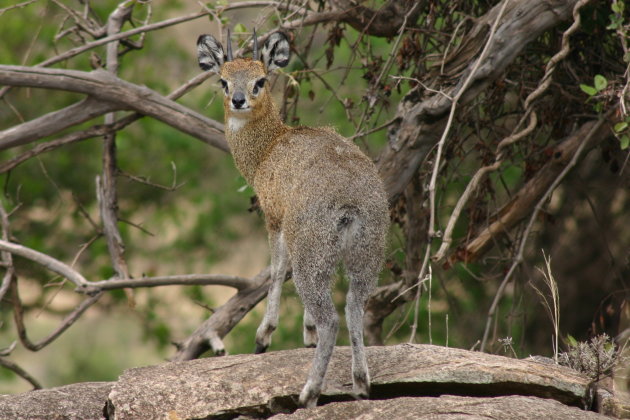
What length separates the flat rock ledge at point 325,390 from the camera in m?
5.82

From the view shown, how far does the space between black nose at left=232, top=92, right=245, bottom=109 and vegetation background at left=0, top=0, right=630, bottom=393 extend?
1150 millimetres

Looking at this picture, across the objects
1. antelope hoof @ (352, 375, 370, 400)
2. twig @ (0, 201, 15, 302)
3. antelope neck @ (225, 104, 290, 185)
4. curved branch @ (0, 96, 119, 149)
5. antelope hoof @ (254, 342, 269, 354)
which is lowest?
antelope hoof @ (352, 375, 370, 400)

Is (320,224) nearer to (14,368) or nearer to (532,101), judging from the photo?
(532,101)

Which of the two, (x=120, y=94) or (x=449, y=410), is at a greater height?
(x=120, y=94)

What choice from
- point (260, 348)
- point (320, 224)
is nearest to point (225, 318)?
point (260, 348)

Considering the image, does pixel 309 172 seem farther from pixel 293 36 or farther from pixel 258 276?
pixel 293 36

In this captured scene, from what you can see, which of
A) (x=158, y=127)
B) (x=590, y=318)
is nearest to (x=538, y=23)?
(x=590, y=318)

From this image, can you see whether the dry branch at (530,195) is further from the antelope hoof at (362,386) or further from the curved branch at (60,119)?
the curved branch at (60,119)

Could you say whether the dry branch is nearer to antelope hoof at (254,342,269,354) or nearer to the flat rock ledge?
antelope hoof at (254,342,269,354)

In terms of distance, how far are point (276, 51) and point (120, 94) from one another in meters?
2.09

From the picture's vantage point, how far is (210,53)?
27.0 ft

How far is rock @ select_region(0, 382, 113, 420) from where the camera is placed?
6543 millimetres

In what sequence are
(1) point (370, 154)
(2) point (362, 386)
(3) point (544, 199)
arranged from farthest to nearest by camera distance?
(1) point (370, 154)
(3) point (544, 199)
(2) point (362, 386)

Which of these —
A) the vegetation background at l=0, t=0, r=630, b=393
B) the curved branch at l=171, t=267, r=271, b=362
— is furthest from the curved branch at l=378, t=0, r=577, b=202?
the curved branch at l=171, t=267, r=271, b=362
